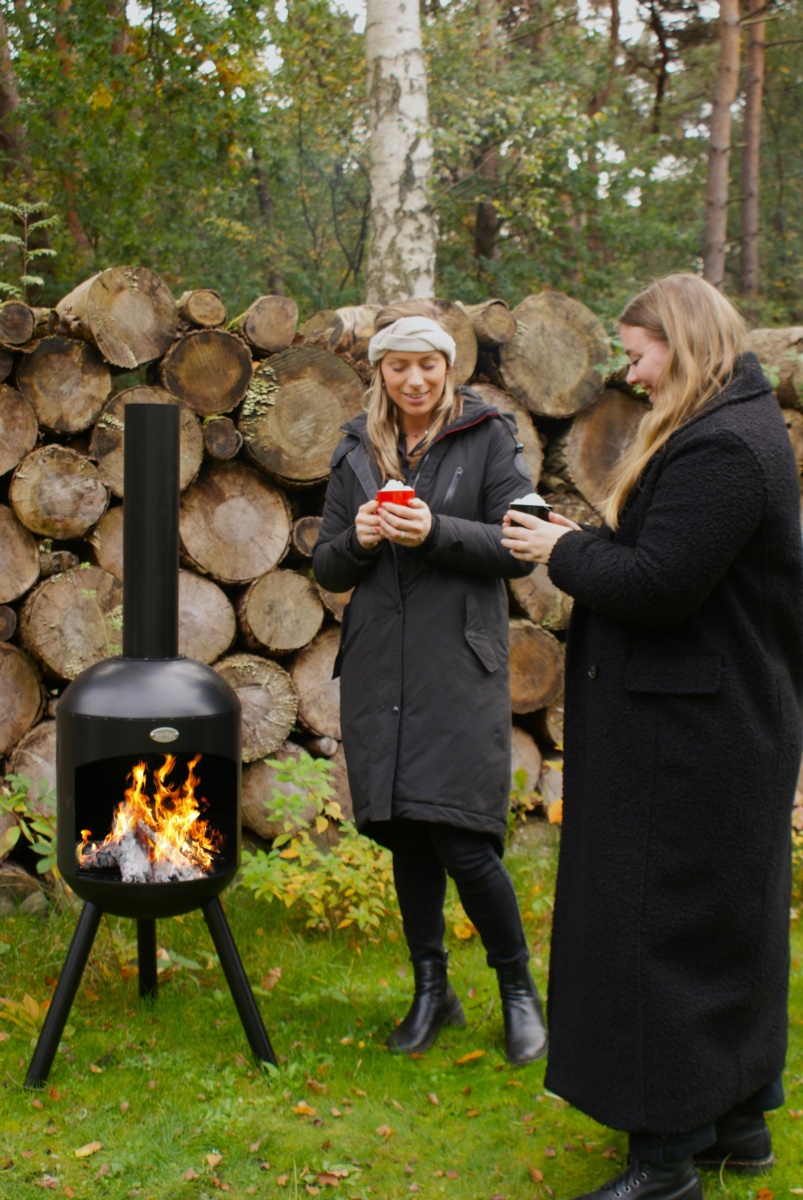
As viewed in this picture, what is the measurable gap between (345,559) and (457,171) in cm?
1017

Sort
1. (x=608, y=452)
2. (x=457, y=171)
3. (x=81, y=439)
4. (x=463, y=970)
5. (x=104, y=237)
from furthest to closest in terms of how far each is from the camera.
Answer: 1. (x=457, y=171)
2. (x=104, y=237)
3. (x=608, y=452)
4. (x=81, y=439)
5. (x=463, y=970)

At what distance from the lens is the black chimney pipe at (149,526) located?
296 centimetres

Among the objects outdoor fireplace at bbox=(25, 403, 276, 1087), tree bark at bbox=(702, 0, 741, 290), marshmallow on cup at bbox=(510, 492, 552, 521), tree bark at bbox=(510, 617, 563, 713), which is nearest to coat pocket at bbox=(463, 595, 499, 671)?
marshmallow on cup at bbox=(510, 492, 552, 521)

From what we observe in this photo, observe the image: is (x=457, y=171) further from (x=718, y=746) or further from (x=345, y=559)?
(x=718, y=746)

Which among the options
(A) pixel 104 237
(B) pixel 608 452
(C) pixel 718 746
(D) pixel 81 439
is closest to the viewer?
(C) pixel 718 746

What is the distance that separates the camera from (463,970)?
12.7ft

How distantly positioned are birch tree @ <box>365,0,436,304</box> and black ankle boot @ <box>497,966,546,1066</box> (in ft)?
14.3

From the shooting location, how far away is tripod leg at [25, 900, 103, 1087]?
2.90m

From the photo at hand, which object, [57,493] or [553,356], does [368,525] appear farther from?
[553,356]

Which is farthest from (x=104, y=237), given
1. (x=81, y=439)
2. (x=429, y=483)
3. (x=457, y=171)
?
(x=429, y=483)

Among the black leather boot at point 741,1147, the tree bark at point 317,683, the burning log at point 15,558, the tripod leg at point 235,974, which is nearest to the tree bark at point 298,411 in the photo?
the tree bark at point 317,683

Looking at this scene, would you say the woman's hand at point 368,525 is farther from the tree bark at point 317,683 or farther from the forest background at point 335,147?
the forest background at point 335,147

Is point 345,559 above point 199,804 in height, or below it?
above

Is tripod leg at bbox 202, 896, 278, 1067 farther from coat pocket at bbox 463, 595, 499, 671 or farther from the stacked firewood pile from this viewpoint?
the stacked firewood pile
